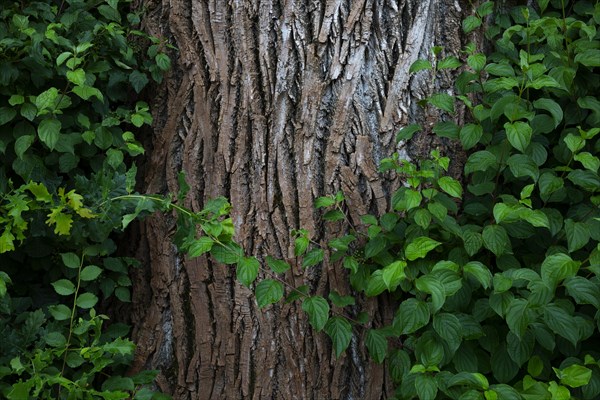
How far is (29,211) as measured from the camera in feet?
8.69

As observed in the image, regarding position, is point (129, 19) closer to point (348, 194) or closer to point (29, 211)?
point (29, 211)

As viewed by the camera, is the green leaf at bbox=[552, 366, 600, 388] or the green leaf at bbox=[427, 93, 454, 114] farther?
the green leaf at bbox=[427, 93, 454, 114]

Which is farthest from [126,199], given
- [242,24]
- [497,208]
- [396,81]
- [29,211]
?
[497,208]

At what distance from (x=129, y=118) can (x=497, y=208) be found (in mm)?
1476

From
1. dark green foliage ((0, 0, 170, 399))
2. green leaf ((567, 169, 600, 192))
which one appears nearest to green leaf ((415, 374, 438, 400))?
green leaf ((567, 169, 600, 192))

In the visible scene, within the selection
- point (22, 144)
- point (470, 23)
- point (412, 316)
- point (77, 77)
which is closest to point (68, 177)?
point (22, 144)

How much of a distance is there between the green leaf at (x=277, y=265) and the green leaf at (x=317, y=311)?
14cm

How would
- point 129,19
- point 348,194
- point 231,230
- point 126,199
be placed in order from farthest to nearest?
point 129,19 → point 348,194 → point 126,199 → point 231,230

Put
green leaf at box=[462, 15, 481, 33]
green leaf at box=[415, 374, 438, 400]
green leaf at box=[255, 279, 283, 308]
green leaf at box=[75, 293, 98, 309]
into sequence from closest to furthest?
green leaf at box=[415, 374, 438, 400] → green leaf at box=[255, 279, 283, 308] → green leaf at box=[75, 293, 98, 309] → green leaf at box=[462, 15, 481, 33]

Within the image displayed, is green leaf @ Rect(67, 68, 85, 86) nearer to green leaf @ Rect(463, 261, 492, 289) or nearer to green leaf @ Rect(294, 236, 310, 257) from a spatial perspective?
green leaf @ Rect(294, 236, 310, 257)

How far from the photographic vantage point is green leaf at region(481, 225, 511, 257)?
2.50 meters

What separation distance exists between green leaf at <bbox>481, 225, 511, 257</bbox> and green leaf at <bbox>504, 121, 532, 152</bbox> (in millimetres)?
291

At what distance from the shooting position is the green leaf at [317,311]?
252cm

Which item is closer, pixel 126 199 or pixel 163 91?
pixel 126 199
